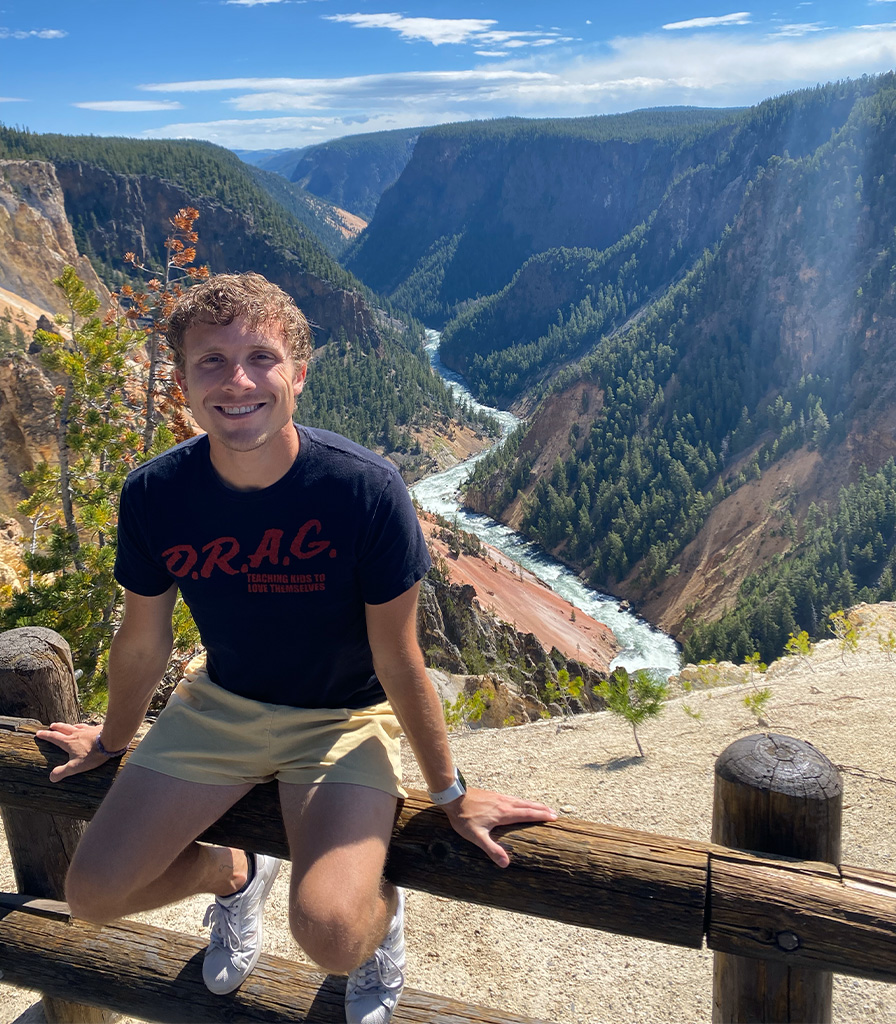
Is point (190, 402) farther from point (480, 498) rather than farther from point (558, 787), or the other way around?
point (480, 498)

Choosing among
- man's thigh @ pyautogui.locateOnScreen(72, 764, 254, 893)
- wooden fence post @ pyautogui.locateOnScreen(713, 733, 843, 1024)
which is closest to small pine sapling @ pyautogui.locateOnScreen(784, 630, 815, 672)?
wooden fence post @ pyautogui.locateOnScreen(713, 733, 843, 1024)

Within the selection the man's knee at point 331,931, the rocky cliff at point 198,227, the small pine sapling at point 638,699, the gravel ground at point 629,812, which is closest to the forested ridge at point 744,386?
the rocky cliff at point 198,227

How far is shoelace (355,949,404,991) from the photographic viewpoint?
3.78 meters

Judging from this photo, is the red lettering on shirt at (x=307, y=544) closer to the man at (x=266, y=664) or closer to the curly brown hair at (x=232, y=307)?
the man at (x=266, y=664)

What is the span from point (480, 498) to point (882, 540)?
196 feet

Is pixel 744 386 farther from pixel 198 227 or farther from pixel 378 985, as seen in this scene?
pixel 378 985

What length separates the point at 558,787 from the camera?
8383 mm

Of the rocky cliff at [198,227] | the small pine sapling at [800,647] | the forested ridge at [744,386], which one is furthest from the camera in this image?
the rocky cliff at [198,227]

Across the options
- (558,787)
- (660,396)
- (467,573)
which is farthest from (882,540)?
(558,787)

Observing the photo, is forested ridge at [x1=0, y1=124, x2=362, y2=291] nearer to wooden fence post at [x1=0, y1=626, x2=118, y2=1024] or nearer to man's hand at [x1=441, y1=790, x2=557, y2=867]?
wooden fence post at [x1=0, y1=626, x2=118, y2=1024]

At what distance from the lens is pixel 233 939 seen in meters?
4.01

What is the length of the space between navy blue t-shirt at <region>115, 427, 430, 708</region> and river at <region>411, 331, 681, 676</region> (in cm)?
5375

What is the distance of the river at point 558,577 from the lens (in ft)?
250

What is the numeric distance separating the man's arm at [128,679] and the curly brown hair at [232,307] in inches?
53.9
